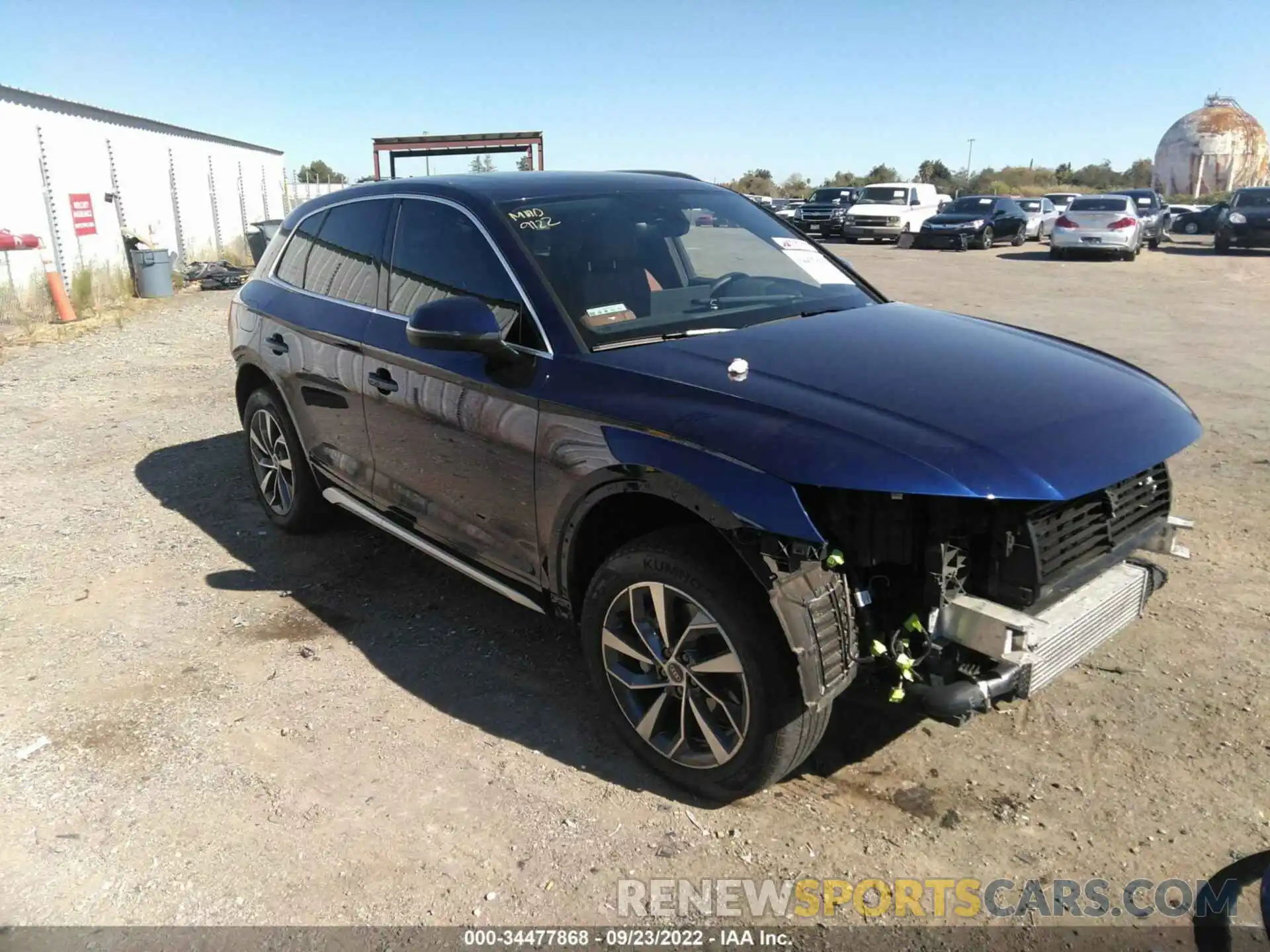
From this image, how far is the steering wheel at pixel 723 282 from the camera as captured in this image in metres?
3.60

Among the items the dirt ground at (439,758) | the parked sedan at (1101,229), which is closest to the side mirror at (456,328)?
the dirt ground at (439,758)

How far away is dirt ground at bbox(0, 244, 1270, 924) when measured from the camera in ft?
8.80

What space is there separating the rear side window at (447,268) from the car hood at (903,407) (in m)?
0.43

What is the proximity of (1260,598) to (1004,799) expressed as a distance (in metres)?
2.13

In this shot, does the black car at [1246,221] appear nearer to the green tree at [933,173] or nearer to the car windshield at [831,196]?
the car windshield at [831,196]

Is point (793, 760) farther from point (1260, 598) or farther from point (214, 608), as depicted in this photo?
point (214, 608)

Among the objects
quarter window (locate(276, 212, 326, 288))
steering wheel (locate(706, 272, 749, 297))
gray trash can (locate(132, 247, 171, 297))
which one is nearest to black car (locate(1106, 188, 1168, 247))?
gray trash can (locate(132, 247, 171, 297))

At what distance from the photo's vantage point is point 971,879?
8.58 ft

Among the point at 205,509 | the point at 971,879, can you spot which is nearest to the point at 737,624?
the point at 971,879

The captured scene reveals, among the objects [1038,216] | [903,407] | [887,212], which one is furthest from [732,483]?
[1038,216]

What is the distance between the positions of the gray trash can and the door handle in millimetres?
15747

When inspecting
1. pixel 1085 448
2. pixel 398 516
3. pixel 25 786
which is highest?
pixel 1085 448

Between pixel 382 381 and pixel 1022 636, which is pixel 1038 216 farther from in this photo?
pixel 1022 636

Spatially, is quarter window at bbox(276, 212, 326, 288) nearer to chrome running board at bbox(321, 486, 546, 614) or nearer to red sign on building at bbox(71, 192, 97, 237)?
chrome running board at bbox(321, 486, 546, 614)
